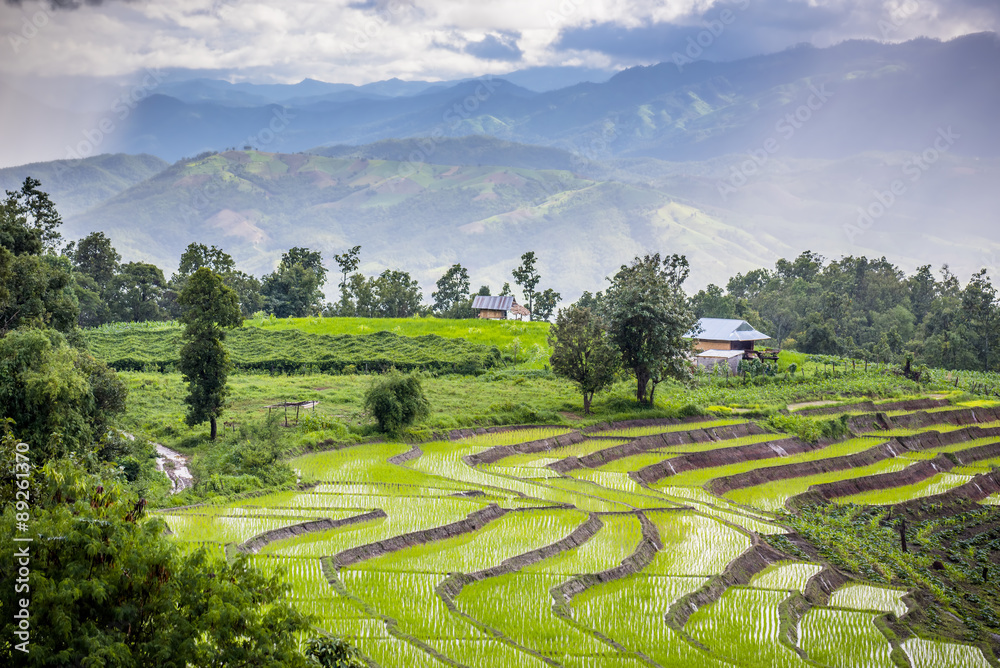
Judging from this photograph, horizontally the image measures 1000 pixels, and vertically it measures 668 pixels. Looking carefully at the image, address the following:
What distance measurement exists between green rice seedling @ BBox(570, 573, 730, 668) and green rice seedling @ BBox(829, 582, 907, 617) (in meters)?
3.72

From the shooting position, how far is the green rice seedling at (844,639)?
18.2m

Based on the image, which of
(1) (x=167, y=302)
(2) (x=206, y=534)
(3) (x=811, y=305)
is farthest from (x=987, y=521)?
(1) (x=167, y=302)

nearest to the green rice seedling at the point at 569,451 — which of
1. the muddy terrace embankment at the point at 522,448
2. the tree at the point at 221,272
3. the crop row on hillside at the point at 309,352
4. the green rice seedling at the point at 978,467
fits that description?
the muddy terrace embankment at the point at 522,448

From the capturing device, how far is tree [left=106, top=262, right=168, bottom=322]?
3583 inches

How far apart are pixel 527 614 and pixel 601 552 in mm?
5672

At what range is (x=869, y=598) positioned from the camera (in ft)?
74.6

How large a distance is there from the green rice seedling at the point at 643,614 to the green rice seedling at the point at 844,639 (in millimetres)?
2755

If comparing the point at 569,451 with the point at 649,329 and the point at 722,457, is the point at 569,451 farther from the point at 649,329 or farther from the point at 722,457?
the point at 649,329

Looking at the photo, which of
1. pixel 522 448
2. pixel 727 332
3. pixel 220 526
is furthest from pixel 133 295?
pixel 220 526

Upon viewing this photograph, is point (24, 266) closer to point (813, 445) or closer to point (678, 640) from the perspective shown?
point (678, 640)

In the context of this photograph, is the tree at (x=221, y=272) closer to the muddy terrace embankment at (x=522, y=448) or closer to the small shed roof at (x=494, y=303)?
the small shed roof at (x=494, y=303)

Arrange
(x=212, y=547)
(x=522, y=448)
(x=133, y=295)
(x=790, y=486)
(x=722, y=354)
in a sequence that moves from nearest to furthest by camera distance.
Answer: (x=212, y=547)
(x=790, y=486)
(x=522, y=448)
(x=722, y=354)
(x=133, y=295)

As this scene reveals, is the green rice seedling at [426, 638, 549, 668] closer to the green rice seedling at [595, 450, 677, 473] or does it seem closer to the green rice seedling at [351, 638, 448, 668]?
the green rice seedling at [351, 638, 448, 668]

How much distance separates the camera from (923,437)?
4794 cm
